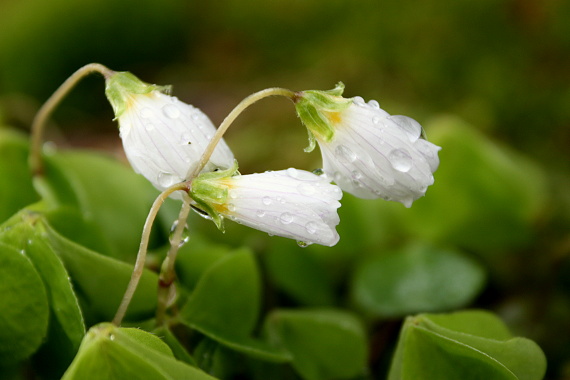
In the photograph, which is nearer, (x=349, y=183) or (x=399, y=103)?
(x=349, y=183)

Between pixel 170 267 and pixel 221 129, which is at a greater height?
pixel 221 129

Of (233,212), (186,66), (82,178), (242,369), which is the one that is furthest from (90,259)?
(186,66)

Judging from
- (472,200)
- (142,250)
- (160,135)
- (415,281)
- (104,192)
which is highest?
(160,135)

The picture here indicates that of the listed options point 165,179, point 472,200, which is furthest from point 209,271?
point 472,200

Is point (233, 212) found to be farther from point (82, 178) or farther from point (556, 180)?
point (556, 180)

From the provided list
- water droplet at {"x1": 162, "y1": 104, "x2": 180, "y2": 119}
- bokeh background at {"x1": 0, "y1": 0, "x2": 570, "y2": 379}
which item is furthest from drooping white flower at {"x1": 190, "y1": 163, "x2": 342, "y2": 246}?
bokeh background at {"x1": 0, "y1": 0, "x2": 570, "y2": 379}

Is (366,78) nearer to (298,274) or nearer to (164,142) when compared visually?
(298,274)
